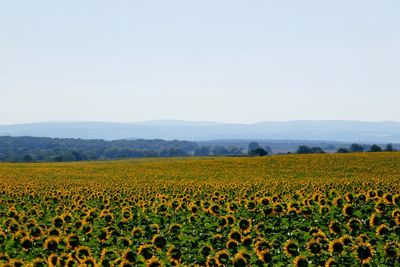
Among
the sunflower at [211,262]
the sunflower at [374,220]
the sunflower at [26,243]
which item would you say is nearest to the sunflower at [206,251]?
the sunflower at [211,262]

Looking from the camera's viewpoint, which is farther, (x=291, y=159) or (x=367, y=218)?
(x=291, y=159)

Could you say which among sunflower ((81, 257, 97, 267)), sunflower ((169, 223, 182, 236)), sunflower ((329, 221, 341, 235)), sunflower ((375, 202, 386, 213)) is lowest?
sunflower ((169, 223, 182, 236))

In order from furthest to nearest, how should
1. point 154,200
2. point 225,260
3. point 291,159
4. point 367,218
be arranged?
point 291,159 < point 154,200 < point 367,218 < point 225,260

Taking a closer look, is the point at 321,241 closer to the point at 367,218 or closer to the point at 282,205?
the point at 367,218

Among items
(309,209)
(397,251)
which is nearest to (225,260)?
(397,251)

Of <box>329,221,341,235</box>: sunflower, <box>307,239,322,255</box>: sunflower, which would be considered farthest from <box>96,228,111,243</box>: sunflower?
<box>329,221,341,235</box>: sunflower

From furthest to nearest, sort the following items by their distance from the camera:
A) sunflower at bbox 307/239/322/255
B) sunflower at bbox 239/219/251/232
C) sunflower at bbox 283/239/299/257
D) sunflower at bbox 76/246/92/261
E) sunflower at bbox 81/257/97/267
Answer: sunflower at bbox 239/219/251/232
sunflower at bbox 283/239/299/257
sunflower at bbox 307/239/322/255
sunflower at bbox 76/246/92/261
sunflower at bbox 81/257/97/267

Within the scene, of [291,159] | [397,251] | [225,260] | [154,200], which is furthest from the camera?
[291,159]

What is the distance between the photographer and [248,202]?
783 inches

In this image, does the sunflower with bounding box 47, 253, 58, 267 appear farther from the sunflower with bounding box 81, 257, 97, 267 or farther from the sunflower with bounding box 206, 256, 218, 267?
the sunflower with bounding box 206, 256, 218, 267

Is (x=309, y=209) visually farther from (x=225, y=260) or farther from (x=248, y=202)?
(x=225, y=260)

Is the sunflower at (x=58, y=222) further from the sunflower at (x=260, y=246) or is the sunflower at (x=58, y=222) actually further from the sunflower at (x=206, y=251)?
the sunflower at (x=260, y=246)

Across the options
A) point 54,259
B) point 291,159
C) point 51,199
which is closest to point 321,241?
point 54,259

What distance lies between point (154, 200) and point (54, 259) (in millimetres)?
14055
